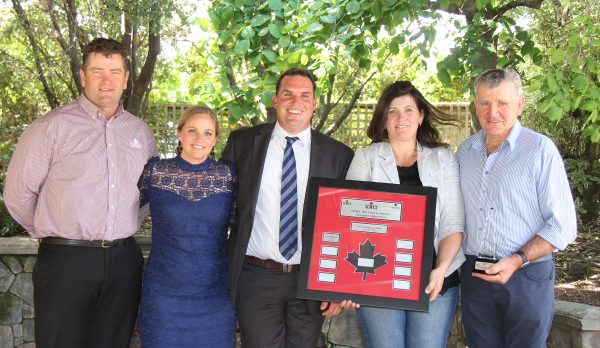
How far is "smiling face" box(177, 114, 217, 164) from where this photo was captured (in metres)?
3.48

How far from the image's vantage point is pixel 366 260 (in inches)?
127

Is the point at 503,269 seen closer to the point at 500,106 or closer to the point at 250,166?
the point at 500,106

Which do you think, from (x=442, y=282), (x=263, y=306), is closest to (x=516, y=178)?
(x=442, y=282)

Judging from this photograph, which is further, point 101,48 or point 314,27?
point 314,27

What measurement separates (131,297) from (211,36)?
288cm

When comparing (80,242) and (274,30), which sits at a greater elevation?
(274,30)

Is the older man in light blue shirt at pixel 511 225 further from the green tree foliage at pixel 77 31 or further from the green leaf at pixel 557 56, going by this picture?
the green tree foliage at pixel 77 31

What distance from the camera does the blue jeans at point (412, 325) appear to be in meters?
3.17

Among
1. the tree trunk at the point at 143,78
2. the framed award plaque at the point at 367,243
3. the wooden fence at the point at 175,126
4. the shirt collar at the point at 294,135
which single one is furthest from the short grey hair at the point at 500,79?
the wooden fence at the point at 175,126

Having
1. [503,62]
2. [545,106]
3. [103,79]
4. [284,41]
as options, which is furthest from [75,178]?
[503,62]

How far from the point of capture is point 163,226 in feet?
11.3

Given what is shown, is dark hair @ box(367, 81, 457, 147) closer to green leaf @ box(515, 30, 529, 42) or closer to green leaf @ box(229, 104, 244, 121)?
green leaf @ box(229, 104, 244, 121)

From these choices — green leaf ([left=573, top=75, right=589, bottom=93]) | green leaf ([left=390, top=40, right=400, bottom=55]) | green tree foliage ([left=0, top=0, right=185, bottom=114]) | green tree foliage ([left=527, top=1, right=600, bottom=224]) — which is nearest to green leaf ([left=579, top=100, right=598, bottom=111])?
green tree foliage ([left=527, top=1, right=600, bottom=224])

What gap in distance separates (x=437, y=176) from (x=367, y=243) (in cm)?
48
